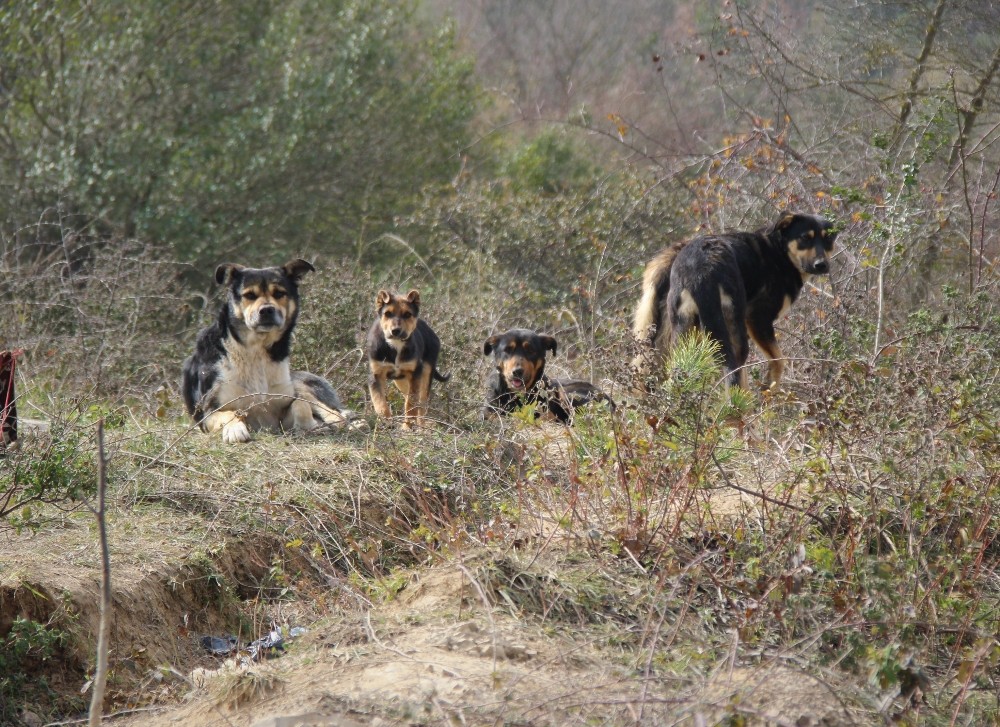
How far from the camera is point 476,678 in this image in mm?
4770

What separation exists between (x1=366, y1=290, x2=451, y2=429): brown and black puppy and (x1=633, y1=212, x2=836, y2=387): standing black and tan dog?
1569 mm

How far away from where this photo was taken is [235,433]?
28.0 ft

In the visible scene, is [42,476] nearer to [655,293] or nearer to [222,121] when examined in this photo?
[655,293]

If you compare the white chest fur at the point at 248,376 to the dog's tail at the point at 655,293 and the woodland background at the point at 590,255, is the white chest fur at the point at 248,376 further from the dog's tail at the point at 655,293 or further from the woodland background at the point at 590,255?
the dog's tail at the point at 655,293

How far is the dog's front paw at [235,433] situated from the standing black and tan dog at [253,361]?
7 cm

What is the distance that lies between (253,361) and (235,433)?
2.34ft

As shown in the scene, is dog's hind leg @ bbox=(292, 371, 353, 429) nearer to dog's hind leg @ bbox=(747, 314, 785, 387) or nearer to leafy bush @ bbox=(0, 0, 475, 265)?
dog's hind leg @ bbox=(747, 314, 785, 387)

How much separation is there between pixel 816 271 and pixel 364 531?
391 centimetres

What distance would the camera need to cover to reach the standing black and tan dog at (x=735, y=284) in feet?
28.2

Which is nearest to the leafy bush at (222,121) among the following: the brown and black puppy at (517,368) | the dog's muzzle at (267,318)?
the dog's muzzle at (267,318)

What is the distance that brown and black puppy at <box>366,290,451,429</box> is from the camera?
30.1 ft

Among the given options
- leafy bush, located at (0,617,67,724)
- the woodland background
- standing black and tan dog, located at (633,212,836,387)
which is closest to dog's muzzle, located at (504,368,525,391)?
the woodland background

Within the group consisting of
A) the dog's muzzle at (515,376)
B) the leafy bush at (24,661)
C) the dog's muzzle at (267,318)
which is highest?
the dog's muzzle at (267,318)

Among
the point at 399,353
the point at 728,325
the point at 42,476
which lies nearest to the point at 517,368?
the point at 399,353
